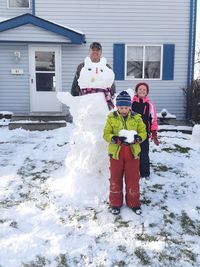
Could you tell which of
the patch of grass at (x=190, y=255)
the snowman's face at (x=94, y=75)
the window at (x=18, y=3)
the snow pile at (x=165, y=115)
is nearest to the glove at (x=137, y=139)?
the snowman's face at (x=94, y=75)

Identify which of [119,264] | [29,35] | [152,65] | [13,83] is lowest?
[119,264]

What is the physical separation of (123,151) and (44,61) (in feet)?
26.2

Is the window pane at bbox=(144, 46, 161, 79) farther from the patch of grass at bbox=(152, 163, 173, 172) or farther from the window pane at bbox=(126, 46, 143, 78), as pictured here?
the patch of grass at bbox=(152, 163, 173, 172)

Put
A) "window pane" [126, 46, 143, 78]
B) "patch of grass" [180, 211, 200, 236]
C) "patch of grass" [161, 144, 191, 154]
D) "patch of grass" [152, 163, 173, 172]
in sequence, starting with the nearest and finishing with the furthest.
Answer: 1. "patch of grass" [180, 211, 200, 236]
2. "patch of grass" [152, 163, 173, 172]
3. "patch of grass" [161, 144, 191, 154]
4. "window pane" [126, 46, 143, 78]

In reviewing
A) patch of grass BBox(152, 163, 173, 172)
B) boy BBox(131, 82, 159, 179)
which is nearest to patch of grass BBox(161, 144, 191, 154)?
patch of grass BBox(152, 163, 173, 172)

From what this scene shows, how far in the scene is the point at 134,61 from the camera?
11633 mm

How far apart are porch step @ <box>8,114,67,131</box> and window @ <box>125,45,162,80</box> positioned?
285 cm

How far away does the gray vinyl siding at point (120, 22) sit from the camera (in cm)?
1115

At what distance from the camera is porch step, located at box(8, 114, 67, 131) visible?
33.2ft

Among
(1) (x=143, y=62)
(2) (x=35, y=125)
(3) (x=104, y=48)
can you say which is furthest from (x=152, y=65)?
(2) (x=35, y=125)

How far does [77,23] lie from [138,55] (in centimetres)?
230

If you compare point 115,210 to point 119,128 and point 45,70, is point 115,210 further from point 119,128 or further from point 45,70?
point 45,70

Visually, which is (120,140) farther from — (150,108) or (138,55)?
(138,55)

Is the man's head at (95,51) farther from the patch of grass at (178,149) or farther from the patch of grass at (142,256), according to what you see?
the patch of grass at (178,149)
